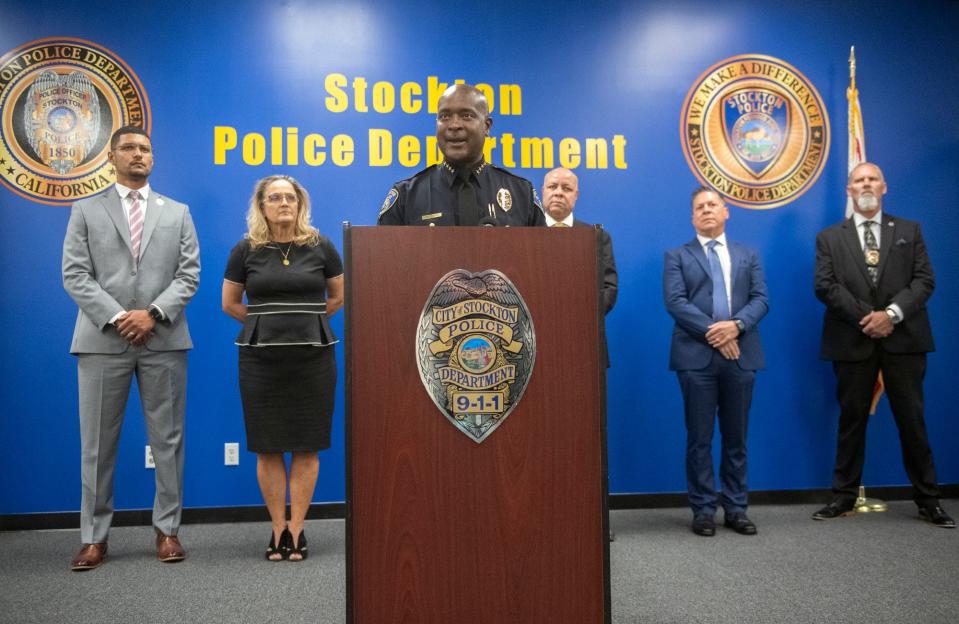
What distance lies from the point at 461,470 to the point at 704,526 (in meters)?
2.35

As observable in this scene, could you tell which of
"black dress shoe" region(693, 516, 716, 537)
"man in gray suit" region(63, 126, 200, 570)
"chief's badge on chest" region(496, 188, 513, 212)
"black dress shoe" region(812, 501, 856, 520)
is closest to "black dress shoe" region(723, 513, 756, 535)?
"black dress shoe" region(693, 516, 716, 537)

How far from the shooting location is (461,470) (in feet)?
4.93

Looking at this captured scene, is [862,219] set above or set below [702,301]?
above

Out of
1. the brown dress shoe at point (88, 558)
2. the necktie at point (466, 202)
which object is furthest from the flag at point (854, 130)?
the brown dress shoe at point (88, 558)

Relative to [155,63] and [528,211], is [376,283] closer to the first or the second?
[528,211]

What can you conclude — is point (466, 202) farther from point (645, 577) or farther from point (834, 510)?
point (834, 510)

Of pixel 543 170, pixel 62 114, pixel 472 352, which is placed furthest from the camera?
pixel 543 170

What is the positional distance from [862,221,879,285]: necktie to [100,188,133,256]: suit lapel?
12.4 feet

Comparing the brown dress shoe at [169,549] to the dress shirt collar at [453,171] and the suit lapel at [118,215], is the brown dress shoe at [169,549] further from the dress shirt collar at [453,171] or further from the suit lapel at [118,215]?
the dress shirt collar at [453,171]

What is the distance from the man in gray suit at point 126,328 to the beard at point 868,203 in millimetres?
3550

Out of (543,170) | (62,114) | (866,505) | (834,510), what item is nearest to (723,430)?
(834,510)

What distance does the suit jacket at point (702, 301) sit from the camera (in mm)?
3559

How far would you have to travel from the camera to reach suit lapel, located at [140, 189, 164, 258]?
10.4 feet

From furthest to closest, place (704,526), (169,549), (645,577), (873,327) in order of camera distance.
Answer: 1. (873,327)
2. (704,526)
3. (169,549)
4. (645,577)
